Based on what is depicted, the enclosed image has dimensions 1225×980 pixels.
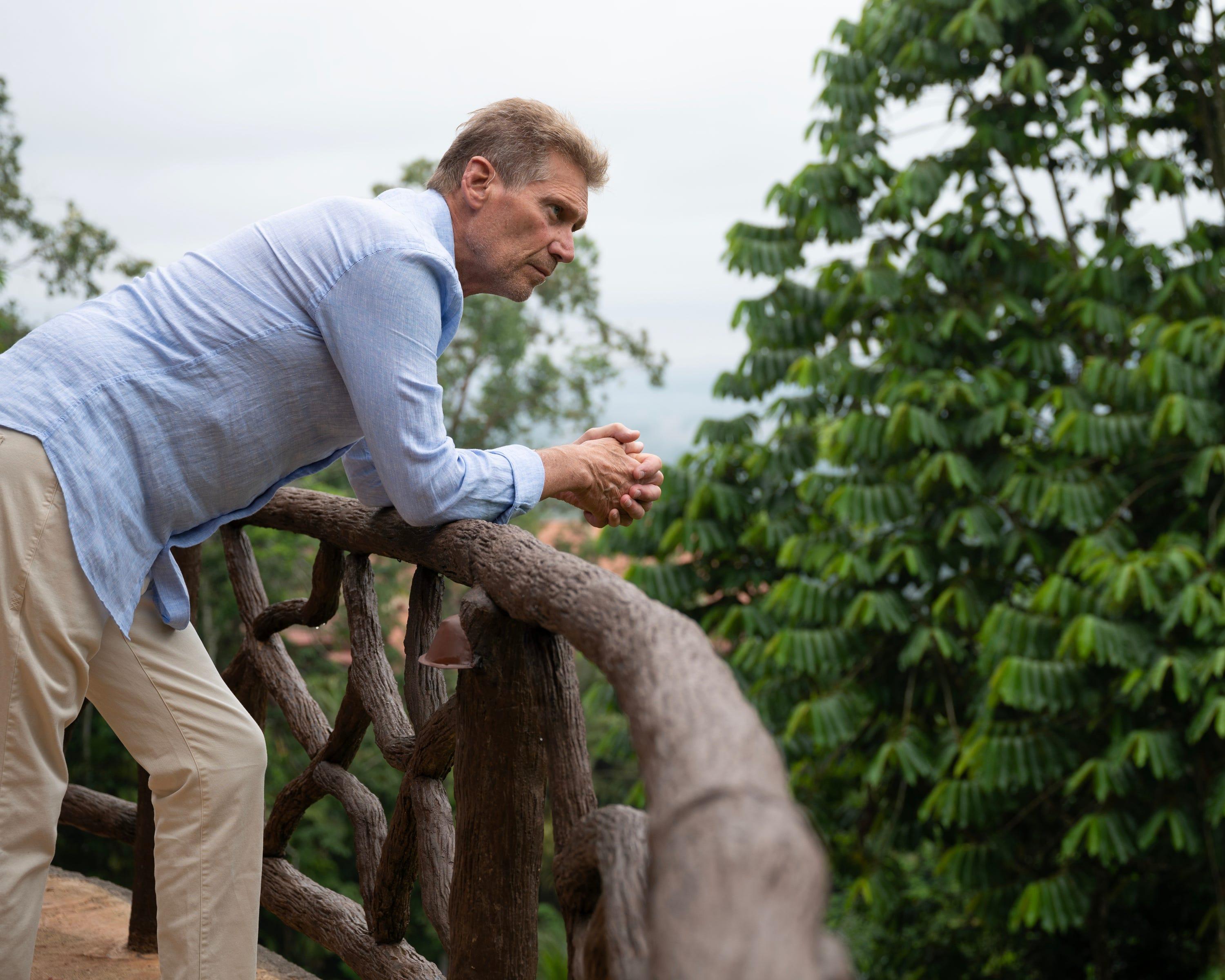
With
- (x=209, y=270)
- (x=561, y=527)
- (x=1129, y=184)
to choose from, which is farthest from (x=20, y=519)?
(x=561, y=527)

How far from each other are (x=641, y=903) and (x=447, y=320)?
834 mm

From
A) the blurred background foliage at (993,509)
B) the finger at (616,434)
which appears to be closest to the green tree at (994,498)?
the blurred background foliage at (993,509)

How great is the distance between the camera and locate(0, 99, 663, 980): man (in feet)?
3.98

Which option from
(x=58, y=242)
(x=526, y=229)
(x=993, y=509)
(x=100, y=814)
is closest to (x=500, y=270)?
(x=526, y=229)

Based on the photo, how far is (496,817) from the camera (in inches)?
48.0

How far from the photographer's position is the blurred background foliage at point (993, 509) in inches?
204

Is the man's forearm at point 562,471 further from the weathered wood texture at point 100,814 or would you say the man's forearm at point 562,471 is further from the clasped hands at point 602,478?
the weathered wood texture at point 100,814

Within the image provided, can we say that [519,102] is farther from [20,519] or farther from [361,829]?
[361,829]

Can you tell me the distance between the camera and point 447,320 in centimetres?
141

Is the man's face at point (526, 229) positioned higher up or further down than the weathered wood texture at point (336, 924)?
higher up

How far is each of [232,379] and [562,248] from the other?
1.53 ft

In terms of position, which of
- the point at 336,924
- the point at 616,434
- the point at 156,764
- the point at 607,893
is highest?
the point at 616,434

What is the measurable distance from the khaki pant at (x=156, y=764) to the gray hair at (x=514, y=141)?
0.67 metres

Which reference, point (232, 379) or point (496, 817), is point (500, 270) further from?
point (496, 817)
